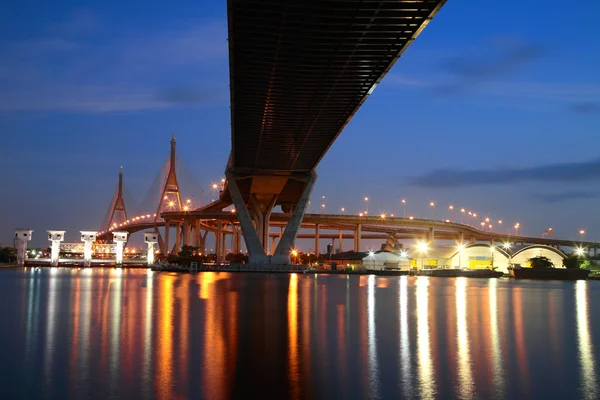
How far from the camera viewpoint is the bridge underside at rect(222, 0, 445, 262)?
80.8ft

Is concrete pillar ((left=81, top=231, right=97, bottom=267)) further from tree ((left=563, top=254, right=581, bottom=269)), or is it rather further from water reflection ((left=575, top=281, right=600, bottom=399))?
water reflection ((left=575, top=281, right=600, bottom=399))

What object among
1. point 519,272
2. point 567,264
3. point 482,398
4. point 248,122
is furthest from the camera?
point 567,264

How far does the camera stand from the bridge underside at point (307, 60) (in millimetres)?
24641

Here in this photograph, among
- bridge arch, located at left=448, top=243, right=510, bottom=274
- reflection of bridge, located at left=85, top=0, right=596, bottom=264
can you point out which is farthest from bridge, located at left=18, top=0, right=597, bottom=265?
bridge arch, located at left=448, top=243, right=510, bottom=274

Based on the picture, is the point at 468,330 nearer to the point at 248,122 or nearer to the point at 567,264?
the point at 248,122

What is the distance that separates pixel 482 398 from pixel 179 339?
6.80 meters

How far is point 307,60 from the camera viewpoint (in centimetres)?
3059

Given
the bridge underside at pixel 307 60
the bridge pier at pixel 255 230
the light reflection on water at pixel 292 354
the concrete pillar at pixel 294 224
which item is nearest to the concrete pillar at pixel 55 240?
the bridge pier at pixel 255 230

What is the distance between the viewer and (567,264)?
266ft

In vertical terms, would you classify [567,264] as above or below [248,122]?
below

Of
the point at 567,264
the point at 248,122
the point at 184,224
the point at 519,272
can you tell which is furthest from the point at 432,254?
the point at 248,122

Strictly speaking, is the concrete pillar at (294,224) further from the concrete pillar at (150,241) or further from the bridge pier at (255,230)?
the concrete pillar at (150,241)

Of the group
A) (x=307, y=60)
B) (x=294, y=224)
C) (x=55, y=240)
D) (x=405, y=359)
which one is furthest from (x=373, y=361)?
(x=55, y=240)

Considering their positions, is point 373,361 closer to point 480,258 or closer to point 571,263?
point 571,263
